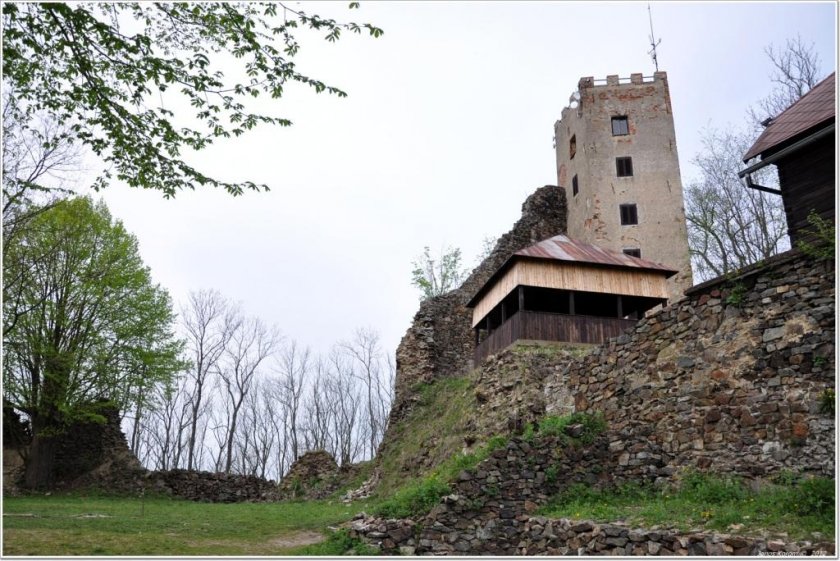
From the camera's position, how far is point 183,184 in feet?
29.8

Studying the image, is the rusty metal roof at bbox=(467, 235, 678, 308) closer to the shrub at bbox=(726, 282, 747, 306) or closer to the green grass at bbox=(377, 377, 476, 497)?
the green grass at bbox=(377, 377, 476, 497)

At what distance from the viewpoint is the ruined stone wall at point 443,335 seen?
24.8 metres

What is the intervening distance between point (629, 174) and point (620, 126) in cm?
239

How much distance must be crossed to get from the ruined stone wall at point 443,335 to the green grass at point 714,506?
509 inches

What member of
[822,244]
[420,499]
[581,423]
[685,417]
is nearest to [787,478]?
[685,417]

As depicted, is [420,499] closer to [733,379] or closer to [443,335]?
[733,379]

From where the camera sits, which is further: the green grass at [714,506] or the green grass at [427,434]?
the green grass at [427,434]

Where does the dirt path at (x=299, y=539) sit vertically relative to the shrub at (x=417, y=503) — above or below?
below

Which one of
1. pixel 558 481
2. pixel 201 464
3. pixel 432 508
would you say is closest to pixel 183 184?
pixel 432 508

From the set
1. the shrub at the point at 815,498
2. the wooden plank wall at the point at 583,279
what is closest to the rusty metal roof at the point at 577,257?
the wooden plank wall at the point at 583,279

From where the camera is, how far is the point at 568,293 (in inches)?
800

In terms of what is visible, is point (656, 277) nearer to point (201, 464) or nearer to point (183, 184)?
point (183, 184)

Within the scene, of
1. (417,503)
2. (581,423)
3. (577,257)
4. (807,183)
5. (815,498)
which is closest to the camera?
(815,498)

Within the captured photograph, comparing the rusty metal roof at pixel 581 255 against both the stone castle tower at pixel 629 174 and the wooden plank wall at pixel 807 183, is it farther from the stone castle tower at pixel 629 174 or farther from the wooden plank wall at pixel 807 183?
the stone castle tower at pixel 629 174
